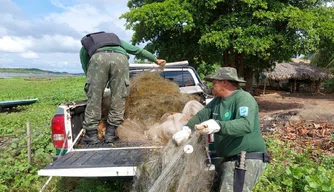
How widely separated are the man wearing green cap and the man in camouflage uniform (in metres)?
1.10

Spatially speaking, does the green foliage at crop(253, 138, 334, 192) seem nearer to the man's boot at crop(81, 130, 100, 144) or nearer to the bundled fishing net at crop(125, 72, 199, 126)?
the bundled fishing net at crop(125, 72, 199, 126)

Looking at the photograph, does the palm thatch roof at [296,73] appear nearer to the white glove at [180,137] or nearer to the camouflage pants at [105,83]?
the camouflage pants at [105,83]

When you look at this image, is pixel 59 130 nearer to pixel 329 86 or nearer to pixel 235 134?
pixel 235 134

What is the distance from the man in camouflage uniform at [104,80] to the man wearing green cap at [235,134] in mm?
1097

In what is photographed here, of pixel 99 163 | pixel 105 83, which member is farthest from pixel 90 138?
pixel 99 163

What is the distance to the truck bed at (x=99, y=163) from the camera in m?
2.74

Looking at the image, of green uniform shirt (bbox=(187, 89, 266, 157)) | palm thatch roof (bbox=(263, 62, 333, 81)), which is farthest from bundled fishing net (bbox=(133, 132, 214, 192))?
palm thatch roof (bbox=(263, 62, 333, 81))

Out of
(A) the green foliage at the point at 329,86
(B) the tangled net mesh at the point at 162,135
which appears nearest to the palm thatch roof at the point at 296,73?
(A) the green foliage at the point at 329,86

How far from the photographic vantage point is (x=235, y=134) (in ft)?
8.35

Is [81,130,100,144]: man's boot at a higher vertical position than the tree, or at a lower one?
lower

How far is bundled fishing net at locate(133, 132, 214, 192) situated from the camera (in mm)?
2366

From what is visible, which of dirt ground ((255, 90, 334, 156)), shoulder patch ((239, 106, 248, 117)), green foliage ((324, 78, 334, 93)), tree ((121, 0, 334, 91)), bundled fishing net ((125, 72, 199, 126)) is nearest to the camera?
shoulder patch ((239, 106, 248, 117))

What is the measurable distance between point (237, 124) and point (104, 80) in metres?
1.79

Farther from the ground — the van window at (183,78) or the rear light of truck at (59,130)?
the van window at (183,78)
